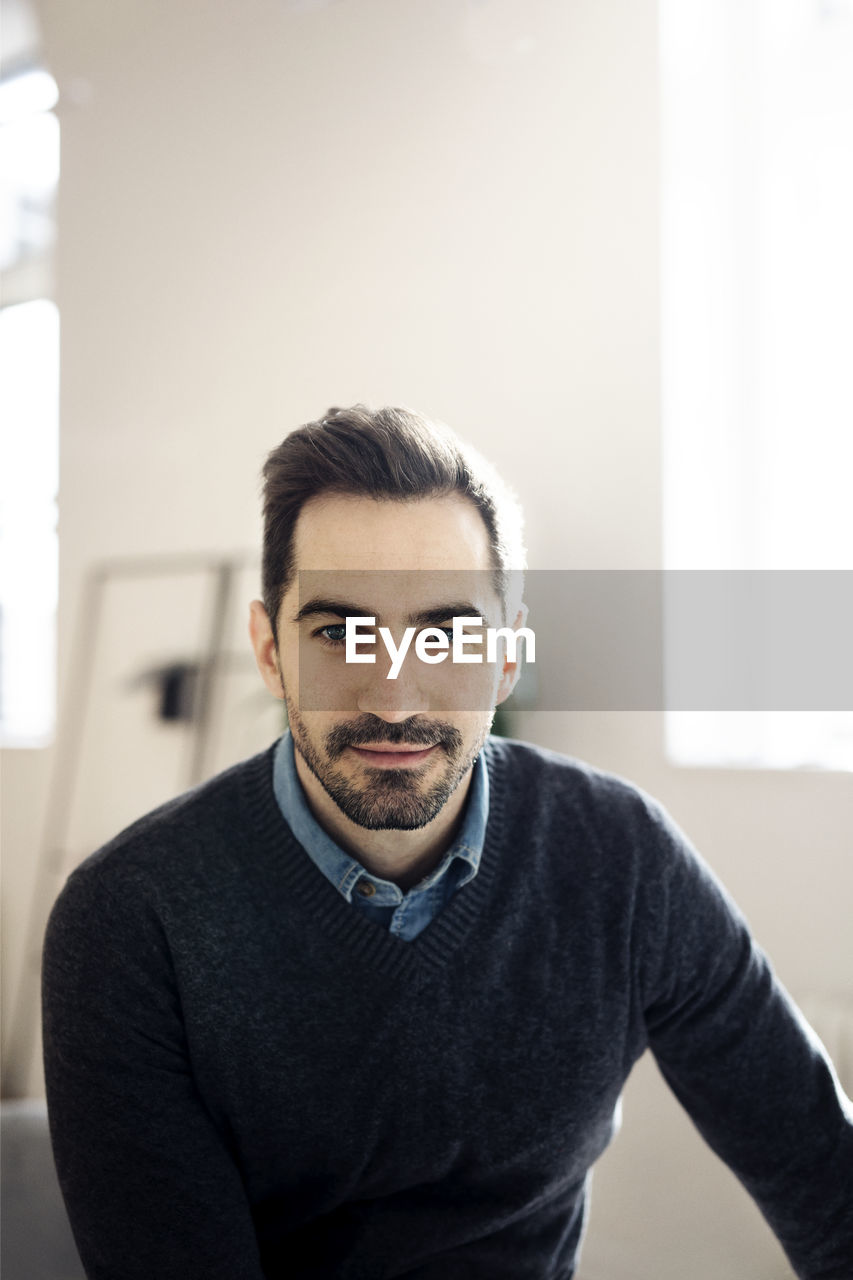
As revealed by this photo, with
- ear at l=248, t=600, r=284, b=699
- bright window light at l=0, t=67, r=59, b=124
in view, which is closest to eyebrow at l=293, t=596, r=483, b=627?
ear at l=248, t=600, r=284, b=699

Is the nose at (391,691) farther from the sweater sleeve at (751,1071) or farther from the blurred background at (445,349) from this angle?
the blurred background at (445,349)

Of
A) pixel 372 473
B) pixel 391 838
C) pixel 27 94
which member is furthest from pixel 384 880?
pixel 27 94

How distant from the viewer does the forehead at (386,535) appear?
1.03 m

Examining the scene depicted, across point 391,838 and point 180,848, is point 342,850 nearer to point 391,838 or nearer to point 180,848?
point 391,838

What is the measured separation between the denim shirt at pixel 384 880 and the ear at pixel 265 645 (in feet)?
0.33

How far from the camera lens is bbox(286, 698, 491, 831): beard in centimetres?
103

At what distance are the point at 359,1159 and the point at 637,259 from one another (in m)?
1.46

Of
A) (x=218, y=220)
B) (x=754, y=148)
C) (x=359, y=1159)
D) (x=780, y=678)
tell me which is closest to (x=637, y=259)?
(x=754, y=148)

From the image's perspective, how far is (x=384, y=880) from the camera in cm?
108

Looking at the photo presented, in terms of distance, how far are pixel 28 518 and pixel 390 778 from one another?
1.79 metres

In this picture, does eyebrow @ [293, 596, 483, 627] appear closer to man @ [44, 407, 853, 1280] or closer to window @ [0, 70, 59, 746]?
man @ [44, 407, 853, 1280]

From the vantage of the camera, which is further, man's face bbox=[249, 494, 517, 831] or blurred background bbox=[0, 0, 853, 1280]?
blurred background bbox=[0, 0, 853, 1280]

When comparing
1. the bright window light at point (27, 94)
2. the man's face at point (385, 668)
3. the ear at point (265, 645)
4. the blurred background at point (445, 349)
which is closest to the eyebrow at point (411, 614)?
the man's face at point (385, 668)

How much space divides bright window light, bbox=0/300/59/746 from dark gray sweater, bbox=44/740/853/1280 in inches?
59.5
